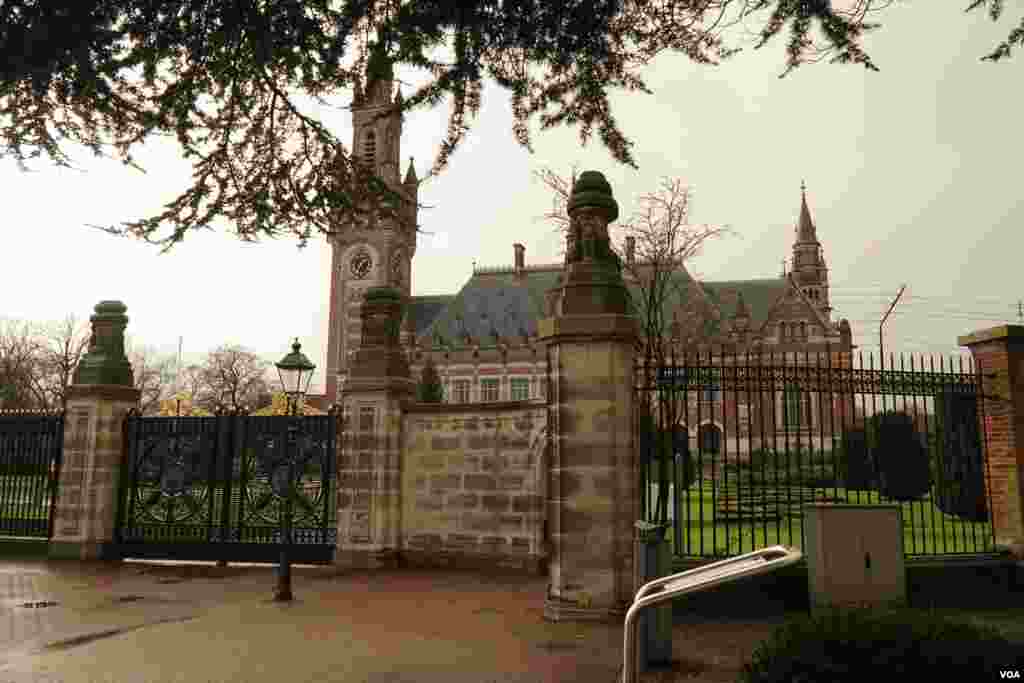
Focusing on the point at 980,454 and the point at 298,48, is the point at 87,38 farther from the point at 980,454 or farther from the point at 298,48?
the point at 980,454

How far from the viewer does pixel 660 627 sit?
5434mm

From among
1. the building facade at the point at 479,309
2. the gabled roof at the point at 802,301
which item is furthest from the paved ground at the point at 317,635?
the building facade at the point at 479,309

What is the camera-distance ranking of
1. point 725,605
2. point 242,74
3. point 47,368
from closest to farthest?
1. point 242,74
2. point 725,605
3. point 47,368

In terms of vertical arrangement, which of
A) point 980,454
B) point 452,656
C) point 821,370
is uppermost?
point 821,370

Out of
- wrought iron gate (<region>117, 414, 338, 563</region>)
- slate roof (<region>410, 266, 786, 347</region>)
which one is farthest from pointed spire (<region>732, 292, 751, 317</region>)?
wrought iron gate (<region>117, 414, 338, 563</region>)

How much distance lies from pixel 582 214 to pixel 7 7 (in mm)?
4966

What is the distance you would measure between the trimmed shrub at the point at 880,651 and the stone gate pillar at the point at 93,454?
38.7 ft

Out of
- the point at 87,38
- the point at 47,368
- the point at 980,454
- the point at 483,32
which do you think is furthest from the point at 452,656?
the point at 47,368

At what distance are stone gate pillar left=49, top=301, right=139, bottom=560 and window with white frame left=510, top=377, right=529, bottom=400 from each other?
161 ft

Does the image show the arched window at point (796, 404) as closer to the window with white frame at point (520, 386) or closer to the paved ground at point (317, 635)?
the paved ground at point (317, 635)

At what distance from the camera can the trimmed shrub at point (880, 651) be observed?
289 centimetres

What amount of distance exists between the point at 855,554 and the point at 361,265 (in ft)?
192

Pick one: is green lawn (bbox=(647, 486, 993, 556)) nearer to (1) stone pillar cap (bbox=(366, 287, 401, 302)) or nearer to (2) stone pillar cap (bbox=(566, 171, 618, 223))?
(2) stone pillar cap (bbox=(566, 171, 618, 223))

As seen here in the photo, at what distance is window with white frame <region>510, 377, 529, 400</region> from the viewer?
61188mm
